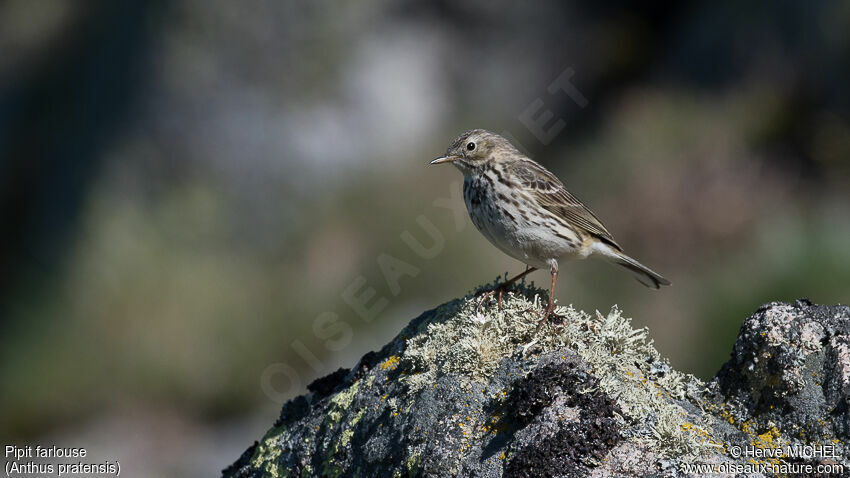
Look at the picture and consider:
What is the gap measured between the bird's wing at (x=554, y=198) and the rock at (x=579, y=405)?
1.26 meters

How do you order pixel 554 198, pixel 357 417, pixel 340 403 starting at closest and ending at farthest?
1. pixel 357 417
2. pixel 340 403
3. pixel 554 198

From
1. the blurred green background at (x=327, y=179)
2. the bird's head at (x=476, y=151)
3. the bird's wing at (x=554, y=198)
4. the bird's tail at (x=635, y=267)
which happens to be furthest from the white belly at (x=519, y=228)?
the blurred green background at (x=327, y=179)

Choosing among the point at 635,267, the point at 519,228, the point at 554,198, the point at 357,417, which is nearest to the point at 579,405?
the point at 357,417

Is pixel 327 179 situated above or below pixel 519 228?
above

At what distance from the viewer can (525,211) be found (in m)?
6.27

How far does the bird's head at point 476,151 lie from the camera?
22.0 ft

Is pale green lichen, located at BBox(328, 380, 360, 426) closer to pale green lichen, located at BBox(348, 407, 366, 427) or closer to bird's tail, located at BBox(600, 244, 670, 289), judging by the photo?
pale green lichen, located at BBox(348, 407, 366, 427)

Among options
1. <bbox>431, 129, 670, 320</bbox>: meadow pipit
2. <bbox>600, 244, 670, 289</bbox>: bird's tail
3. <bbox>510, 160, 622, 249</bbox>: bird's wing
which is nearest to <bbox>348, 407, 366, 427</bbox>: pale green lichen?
<bbox>431, 129, 670, 320</bbox>: meadow pipit

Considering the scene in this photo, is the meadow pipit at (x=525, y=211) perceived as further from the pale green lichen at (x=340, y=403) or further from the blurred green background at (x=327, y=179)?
the blurred green background at (x=327, y=179)

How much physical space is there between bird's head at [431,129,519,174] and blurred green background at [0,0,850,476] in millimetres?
5161

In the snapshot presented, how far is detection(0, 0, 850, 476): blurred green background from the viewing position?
38.5 feet

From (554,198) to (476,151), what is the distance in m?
Result: 0.76

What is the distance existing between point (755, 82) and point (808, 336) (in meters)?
8.60

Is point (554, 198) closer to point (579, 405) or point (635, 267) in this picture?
point (635, 267)
